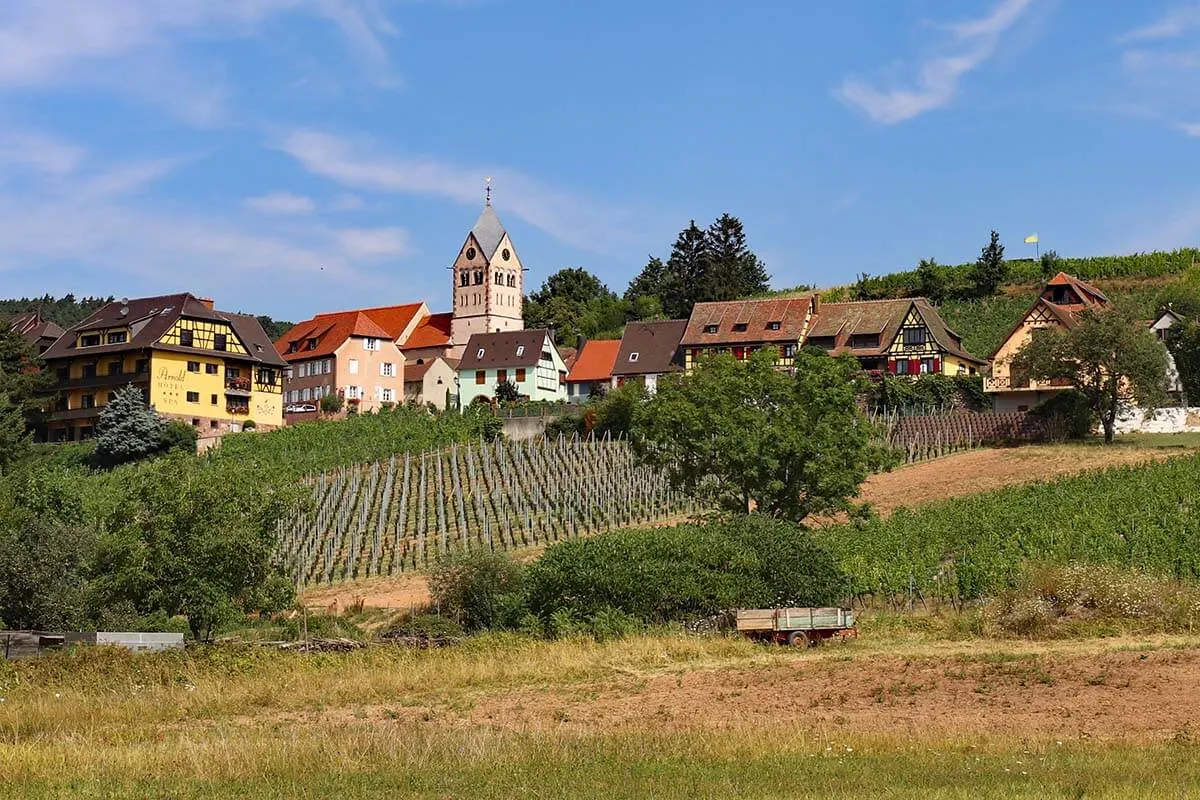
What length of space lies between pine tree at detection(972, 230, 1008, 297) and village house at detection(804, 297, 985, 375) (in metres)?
18.4

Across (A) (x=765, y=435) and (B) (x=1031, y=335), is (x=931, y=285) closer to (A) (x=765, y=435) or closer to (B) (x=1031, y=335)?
(B) (x=1031, y=335)

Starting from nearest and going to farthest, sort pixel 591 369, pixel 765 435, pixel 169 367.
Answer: pixel 765 435 < pixel 169 367 < pixel 591 369

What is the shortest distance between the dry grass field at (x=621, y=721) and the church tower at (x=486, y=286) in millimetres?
83534

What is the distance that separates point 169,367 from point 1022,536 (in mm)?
60607

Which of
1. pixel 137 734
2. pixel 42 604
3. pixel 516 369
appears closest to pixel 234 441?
pixel 516 369

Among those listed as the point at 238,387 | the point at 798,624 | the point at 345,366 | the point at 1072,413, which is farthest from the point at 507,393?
the point at 798,624

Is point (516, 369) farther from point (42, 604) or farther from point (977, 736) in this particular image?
point (977, 736)

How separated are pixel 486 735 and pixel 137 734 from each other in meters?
5.68

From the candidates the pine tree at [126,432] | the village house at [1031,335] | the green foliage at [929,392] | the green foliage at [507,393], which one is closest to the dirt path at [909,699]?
the village house at [1031,335]

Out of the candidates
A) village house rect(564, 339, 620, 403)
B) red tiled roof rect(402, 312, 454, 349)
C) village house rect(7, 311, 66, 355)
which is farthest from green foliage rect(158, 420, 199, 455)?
red tiled roof rect(402, 312, 454, 349)

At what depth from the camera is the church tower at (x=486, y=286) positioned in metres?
116

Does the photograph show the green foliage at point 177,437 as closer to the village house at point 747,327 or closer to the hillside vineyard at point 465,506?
the hillside vineyard at point 465,506

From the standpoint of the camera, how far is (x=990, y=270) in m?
112

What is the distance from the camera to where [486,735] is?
20438mm
